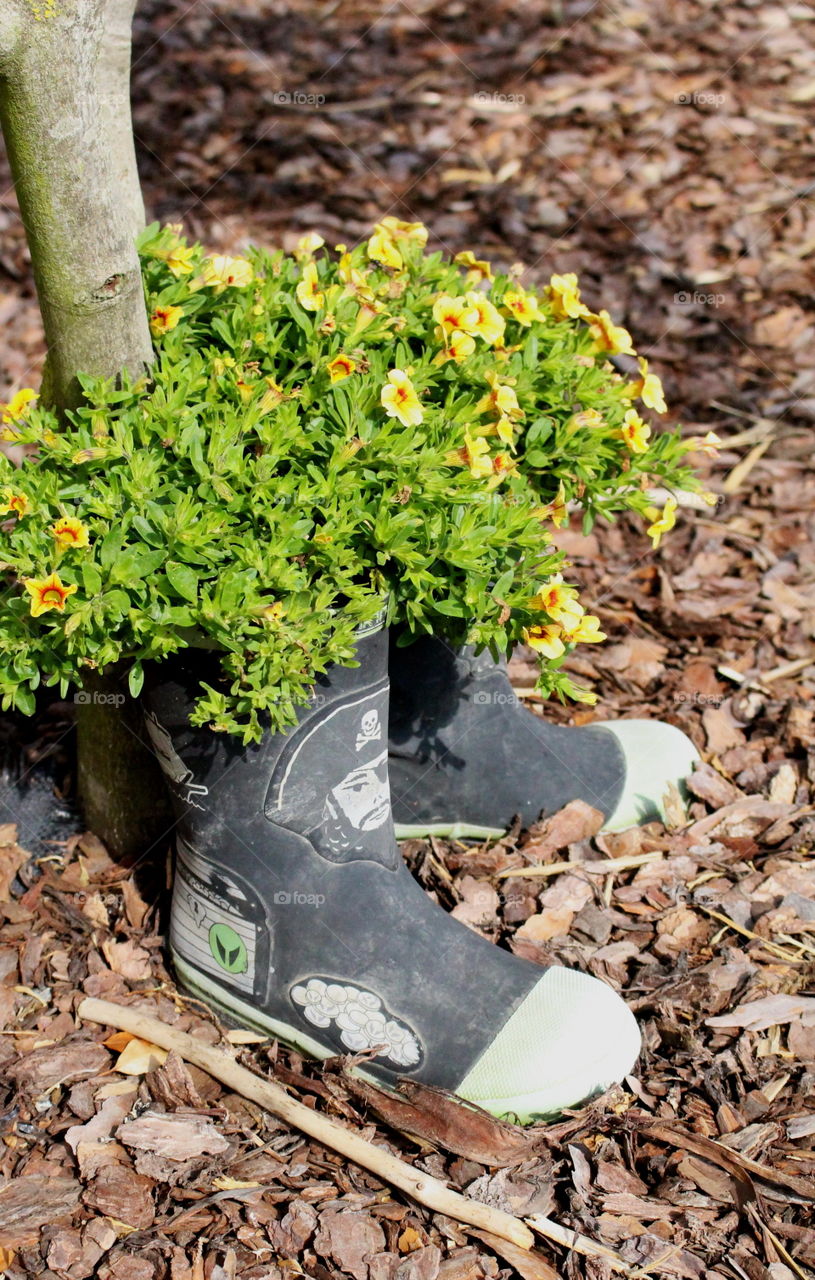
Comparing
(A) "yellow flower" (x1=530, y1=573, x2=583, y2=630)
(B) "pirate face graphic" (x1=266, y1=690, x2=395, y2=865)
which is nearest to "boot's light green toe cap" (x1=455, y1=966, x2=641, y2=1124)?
(B) "pirate face graphic" (x1=266, y1=690, x2=395, y2=865)

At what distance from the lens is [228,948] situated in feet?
6.83

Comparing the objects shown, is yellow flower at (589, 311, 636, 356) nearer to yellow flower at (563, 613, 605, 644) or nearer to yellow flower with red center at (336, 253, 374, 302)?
yellow flower with red center at (336, 253, 374, 302)

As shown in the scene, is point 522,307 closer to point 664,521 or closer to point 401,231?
point 401,231

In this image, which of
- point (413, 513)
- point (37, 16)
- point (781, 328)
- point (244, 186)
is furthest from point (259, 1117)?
point (244, 186)

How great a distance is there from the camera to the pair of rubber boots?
Result: 6.30 ft

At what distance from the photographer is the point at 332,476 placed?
1.77 meters

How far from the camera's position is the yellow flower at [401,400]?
69.6 inches

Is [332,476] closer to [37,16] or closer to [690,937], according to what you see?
[37,16]

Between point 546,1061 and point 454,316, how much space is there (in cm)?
122

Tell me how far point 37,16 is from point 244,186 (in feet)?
11.1

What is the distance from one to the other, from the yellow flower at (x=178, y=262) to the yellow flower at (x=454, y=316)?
0.45 metres

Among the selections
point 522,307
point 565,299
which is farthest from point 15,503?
point 565,299

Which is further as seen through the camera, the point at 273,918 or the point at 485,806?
the point at 485,806

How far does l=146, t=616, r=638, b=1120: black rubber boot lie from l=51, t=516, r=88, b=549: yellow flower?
0.33m
